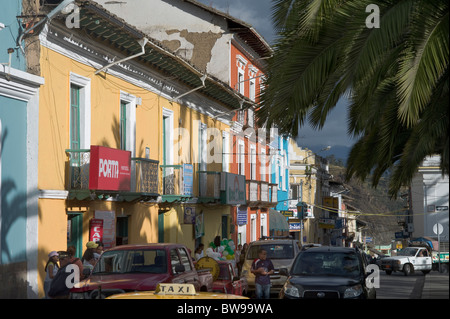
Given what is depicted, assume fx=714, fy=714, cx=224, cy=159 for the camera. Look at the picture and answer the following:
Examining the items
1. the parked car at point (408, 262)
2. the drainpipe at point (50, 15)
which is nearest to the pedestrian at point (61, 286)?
the drainpipe at point (50, 15)

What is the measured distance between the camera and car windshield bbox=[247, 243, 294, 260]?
21312 mm

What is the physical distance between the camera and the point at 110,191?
18.5 meters

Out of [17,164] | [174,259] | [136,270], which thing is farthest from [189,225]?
[136,270]

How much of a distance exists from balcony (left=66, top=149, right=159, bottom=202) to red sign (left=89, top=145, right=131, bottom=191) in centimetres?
27

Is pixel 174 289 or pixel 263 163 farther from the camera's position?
pixel 263 163

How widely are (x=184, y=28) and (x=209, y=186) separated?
26.3ft

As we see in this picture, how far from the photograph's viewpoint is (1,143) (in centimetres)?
1530

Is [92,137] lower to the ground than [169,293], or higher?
higher

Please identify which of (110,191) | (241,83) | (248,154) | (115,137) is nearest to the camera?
(110,191)

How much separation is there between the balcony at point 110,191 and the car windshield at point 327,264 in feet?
18.8

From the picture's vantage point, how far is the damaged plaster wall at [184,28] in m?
33.0
